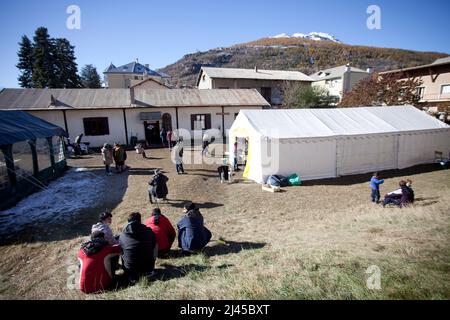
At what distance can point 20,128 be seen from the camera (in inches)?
397

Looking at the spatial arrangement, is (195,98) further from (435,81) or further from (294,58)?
(294,58)

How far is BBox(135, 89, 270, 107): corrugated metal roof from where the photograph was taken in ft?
71.4

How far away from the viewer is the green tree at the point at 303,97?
30.7 metres

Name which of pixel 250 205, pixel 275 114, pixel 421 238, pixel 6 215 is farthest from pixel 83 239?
pixel 275 114

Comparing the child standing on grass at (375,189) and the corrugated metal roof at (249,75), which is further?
the corrugated metal roof at (249,75)

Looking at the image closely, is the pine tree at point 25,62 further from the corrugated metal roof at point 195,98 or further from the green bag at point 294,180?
the green bag at point 294,180

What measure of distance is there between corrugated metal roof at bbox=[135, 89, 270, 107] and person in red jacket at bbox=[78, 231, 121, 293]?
61.1 feet

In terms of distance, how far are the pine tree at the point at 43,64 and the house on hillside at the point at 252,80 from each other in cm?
2626

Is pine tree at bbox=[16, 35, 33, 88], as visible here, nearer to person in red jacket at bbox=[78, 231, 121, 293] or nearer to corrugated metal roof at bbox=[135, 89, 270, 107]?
corrugated metal roof at bbox=[135, 89, 270, 107]

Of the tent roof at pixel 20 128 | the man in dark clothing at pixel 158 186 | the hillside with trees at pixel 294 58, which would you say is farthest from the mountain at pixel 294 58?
the man in dark clothing at pixel 158 186

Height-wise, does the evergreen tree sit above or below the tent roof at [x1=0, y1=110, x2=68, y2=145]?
above

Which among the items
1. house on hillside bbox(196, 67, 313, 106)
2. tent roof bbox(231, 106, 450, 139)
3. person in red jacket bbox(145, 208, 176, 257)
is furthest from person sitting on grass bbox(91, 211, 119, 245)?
house on hillside bbox(196, 67, 313, 106)

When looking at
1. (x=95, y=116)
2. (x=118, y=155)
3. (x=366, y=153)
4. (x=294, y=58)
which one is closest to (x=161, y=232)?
(x=118, y=155)
